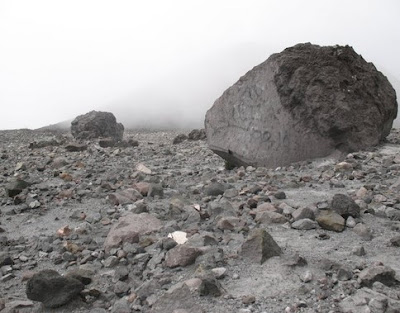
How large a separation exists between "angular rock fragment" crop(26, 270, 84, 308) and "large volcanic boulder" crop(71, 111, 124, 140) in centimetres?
1718

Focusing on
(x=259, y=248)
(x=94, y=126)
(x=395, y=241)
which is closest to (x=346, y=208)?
(x=395, y=241)

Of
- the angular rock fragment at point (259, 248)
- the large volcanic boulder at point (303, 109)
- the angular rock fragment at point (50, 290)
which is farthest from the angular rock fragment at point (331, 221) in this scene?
the large volcanic boulder at point (303, 109)

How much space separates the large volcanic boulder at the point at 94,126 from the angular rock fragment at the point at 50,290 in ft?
56.4

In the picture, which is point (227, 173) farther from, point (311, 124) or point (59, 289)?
point (59, 289)

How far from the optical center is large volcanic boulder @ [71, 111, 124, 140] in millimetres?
20266

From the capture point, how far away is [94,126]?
20.5 metres

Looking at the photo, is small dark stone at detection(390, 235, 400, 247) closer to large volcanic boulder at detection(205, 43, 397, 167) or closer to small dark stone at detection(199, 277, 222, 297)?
small dark stone at detection(199, 277, 222, 297)

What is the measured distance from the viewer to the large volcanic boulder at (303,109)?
823 centimetres

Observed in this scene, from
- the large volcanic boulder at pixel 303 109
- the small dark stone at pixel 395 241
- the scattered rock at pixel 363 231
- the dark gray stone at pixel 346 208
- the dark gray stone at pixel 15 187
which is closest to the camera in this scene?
the small dark stone at pixel 395 241

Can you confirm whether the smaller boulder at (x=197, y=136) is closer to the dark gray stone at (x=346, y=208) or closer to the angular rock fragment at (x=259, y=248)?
the dark gray stone at (x=346, y=208)

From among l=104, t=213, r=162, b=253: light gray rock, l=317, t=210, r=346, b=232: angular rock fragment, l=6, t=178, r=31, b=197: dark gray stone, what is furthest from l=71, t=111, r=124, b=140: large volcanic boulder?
l=317, t=210, r=346, b=232: angular rock fragment

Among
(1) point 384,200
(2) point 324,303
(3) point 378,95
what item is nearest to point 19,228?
(2) point 324,303

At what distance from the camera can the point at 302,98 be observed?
830 centimetres

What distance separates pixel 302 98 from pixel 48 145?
10.3 m
